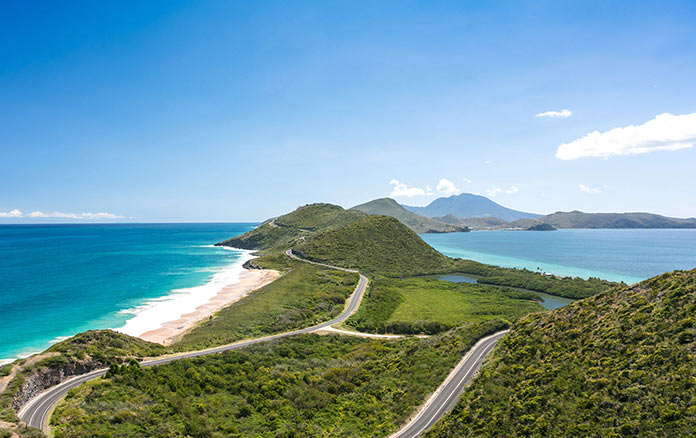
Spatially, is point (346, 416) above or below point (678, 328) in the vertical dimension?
below

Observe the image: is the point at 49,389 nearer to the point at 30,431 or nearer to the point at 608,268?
the point at 30,431

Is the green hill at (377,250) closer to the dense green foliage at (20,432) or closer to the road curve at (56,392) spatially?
the road curve at (56,392)

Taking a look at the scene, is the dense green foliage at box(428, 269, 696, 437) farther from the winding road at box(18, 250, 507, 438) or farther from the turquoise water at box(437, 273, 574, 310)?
the turquoise water at box(437, 273, 574, 310)

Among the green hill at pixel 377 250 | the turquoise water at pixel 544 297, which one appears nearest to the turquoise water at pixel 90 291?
the green hill at pixel 377 250

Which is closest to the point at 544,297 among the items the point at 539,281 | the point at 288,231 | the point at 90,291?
the point at 539,281

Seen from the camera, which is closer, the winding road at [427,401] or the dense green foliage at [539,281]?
the winding road at [427,401]

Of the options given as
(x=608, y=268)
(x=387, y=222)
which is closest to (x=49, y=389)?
(x=387, y=222)
